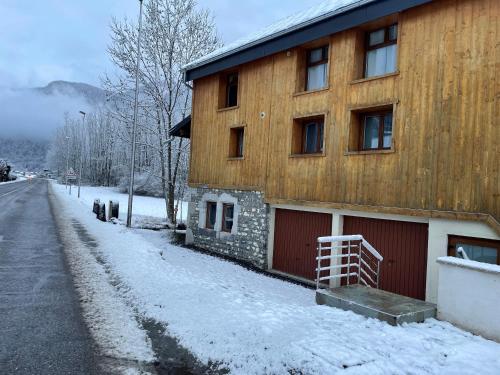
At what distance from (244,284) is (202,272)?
1.63 meters

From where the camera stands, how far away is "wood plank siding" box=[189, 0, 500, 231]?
895 centimetres

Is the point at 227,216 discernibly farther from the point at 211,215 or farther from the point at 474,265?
the point at 474,265

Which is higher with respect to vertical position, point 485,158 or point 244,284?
point 485,158

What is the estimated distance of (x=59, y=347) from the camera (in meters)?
6.24

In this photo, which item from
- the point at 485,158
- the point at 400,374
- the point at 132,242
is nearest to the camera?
the point at 400,374

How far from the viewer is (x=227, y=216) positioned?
54.6ft

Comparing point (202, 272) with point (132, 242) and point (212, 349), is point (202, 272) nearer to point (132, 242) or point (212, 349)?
point (132, 242)

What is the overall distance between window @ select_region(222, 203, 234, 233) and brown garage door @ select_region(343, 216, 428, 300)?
6197 millimetres

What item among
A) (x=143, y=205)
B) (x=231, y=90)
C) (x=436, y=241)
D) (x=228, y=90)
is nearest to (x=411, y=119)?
(x=436, y=241)

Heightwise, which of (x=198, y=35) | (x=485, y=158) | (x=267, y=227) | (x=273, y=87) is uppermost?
(x=198, y=35)

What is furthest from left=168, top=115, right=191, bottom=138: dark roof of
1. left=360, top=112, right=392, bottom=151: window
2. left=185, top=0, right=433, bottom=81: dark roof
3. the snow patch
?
the snow patch

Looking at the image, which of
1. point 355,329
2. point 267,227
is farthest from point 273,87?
point 355,329

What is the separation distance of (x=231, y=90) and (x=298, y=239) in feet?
23.5

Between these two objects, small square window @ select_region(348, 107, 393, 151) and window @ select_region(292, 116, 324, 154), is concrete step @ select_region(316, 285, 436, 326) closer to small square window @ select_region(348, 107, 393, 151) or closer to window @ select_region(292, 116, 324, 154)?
small square window @ select_region(348, 107, 393, 151)
